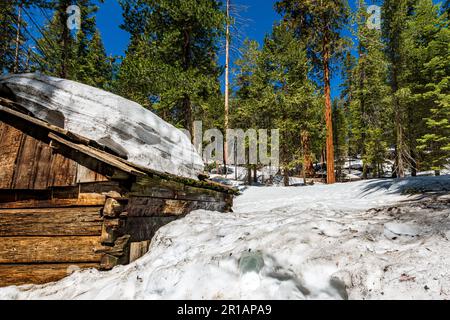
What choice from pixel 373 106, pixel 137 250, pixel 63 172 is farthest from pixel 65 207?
pixel 373 106

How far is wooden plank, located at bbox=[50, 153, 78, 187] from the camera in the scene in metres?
4.39

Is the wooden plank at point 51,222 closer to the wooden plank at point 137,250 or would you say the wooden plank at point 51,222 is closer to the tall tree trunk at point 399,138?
the wooden plank at point 137,250

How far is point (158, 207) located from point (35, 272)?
7.52 feet

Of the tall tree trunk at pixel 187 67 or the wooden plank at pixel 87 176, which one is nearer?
the wooden plank at pixel 87 176

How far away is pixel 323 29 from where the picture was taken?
A: 14.8 metres

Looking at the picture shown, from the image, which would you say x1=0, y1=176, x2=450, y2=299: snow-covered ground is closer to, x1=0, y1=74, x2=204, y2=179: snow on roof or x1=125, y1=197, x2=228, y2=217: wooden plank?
x1=125, y1=197, x2=228, y2=217: wooden plank

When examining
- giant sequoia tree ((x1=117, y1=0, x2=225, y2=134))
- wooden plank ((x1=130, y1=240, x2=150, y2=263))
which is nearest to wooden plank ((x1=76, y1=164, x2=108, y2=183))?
wooden plank ((x1=130, y1=240, x2=150, y2=263))

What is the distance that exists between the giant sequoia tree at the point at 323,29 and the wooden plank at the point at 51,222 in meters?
12.8

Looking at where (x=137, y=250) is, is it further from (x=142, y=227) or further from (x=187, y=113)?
(x=187, y=113)

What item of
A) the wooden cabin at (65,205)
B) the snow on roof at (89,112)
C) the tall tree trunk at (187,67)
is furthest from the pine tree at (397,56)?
the wooden cabin at (65,205)

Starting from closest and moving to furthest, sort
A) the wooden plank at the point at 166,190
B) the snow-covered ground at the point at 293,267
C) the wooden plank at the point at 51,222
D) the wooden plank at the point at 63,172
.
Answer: the snow-covered ground at the point at 293,267 < the wooden plank at the point at 51,222 < the wooden plank at the point at 63,172 < the wooden plank at the point at 166,190

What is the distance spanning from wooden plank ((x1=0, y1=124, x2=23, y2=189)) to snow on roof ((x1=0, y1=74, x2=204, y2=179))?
682 millimetres

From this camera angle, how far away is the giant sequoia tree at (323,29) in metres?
14.1

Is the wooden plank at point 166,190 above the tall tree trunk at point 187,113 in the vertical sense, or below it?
below
